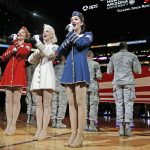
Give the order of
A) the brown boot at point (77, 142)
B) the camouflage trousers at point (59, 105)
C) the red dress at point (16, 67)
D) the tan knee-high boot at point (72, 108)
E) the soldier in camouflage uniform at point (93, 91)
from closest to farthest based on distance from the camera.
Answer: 1. the brown boot at point (77, 142)
2. the tan knee-high boot at point (72, 108)
3. the red dress at point (16, 67)
4. the soldier in camouflage uniform at point (93, 91)
5. the camouflage trousers at point (59, 105)

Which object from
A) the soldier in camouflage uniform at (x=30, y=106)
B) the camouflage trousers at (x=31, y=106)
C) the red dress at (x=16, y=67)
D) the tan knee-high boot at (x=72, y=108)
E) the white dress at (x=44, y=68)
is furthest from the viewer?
the camouflage trousers at (x=31, y=106)

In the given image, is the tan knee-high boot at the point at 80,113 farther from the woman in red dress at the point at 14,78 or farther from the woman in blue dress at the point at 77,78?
the woman in red dress at the point at 14,78

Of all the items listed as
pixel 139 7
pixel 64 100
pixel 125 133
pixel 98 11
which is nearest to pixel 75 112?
pixel 125 133

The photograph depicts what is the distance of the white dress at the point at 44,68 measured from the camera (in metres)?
3.68

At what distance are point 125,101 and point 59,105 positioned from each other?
1.67 meters

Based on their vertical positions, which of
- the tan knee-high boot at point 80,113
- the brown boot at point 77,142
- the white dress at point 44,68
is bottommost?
the brown boot at point 77,142

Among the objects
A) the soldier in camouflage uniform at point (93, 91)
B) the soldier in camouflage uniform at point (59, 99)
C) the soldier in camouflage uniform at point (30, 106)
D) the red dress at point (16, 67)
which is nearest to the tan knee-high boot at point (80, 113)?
the red dress at point (16, 67)

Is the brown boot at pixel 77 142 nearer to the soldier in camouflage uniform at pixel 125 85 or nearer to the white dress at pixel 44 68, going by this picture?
the white dress at pixel 44 68

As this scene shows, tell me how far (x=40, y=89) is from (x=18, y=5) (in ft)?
29.3

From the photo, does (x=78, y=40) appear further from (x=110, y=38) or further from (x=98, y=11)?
(x=110, y=38)

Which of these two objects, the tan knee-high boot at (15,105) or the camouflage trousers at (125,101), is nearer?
the tan knee-high boot at (15,105)

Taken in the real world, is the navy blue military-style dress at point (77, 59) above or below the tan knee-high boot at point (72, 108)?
above

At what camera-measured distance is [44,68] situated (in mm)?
3762

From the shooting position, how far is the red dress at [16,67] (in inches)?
165
